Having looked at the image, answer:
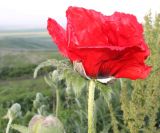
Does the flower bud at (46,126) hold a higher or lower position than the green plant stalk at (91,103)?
lower

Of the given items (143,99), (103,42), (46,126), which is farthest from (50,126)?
(143,99)

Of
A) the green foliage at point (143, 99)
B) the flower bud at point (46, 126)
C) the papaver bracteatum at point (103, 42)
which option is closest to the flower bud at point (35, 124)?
the flower bud at point (46, 126)

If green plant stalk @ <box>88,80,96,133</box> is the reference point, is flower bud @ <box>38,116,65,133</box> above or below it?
below

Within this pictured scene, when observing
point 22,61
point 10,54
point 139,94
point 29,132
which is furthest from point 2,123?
point 10,54

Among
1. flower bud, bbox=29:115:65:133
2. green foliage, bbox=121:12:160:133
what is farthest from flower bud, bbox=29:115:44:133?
green foliage, bbox=121:12:160:133

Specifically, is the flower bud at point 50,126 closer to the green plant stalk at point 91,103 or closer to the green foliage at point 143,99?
the green plant stalk at point 91,103

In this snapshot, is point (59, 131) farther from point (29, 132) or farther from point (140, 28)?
point (140, 28)

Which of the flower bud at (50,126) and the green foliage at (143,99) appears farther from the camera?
the green foliage at (143,99)

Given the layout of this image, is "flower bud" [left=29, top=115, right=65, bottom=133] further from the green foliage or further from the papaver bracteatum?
the green foliage

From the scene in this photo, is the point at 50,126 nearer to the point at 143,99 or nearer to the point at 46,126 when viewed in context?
the point at 46,126
